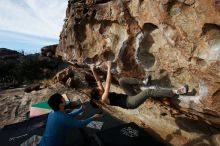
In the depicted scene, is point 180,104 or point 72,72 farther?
point 72,72

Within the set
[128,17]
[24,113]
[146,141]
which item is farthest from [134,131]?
[24,113]

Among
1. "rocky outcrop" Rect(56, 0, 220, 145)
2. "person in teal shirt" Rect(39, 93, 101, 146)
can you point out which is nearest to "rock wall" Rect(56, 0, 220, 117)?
"rocky outcrop" Rect(56, 0, 220, 145)

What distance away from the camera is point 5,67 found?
1919cm

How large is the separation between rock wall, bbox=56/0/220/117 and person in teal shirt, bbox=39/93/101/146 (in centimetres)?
207

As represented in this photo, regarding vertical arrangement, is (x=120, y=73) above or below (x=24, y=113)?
above

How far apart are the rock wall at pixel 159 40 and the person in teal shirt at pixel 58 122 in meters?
2.07

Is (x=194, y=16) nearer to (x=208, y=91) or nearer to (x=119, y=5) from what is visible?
(x=208, y=91)

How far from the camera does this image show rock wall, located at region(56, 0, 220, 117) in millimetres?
5168

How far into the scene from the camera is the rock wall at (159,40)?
203 inches

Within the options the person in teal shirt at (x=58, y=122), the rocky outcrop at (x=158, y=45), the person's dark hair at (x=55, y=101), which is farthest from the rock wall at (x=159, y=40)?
the person's dark hair at (x=55, y=101)

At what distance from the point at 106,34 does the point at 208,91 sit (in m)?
3.49

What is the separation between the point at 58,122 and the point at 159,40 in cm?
281

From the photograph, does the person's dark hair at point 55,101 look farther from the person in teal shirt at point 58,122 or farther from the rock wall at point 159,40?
the rock wall at point 159,40

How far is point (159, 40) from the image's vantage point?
650 centimetres
